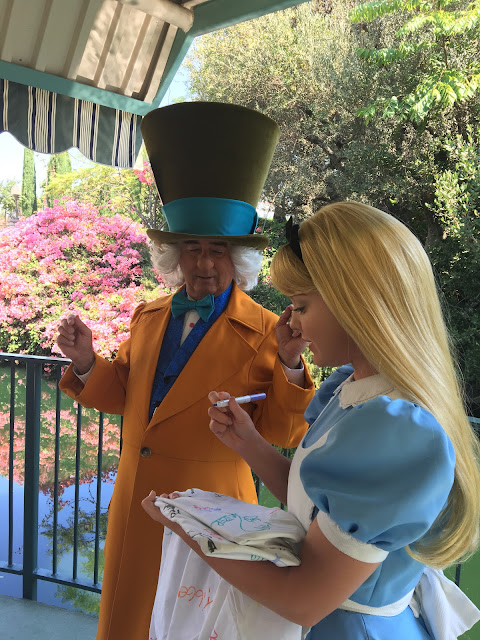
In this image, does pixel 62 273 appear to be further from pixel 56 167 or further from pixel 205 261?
pixel 205 261

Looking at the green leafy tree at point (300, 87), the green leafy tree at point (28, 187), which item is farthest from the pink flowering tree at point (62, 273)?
the green leafy tree at point (28, 187)

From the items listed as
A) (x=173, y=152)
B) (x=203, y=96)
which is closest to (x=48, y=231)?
(x=203, y=96)

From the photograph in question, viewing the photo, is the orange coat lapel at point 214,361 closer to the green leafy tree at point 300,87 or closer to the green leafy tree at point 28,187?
the green leafy tree at point 300,87

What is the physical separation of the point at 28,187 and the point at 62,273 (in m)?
5.19

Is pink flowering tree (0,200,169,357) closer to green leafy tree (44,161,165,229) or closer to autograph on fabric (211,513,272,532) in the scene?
green leafy tree (44,161,165,229)

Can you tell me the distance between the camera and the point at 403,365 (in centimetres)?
77

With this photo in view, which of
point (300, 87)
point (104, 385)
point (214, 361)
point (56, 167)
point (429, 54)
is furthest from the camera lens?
point (56, 167)

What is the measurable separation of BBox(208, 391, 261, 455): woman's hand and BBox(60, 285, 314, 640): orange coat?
0.22 metres

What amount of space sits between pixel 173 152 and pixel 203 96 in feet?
31.7

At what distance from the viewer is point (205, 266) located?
144 centimetres

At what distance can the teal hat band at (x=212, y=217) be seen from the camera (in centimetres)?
142

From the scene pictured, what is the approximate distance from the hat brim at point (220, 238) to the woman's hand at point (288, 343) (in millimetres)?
244
